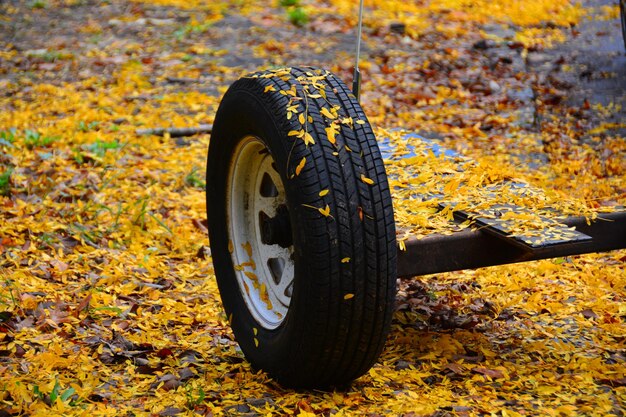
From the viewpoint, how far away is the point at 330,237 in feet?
10.1

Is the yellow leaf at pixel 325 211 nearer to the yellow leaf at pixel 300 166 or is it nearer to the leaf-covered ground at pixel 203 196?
the yellow leaf at pixel 300 166

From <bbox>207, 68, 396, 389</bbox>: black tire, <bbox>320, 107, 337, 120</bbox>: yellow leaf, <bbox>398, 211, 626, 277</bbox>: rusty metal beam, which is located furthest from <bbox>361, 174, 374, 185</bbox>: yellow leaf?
<bbox>398, 211, 626, 277</bbox>: rusty metal beam

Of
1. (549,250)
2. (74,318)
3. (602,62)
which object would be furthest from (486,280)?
(602,62)

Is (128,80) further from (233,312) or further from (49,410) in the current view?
(49,410)

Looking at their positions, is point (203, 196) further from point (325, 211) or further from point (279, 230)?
point (325, 211)

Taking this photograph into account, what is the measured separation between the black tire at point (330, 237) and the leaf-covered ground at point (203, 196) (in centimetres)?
23

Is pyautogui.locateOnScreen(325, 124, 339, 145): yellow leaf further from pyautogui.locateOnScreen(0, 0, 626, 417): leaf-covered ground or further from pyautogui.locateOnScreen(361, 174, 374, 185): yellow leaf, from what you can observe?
pyautogui.locateOnScreen(0, 0, 626, 417): leaf-covered ground

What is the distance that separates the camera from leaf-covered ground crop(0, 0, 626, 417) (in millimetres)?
3535

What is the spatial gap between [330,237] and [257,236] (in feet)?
3.42

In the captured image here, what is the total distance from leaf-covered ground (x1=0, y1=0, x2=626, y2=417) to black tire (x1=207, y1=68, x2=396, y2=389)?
23 cm

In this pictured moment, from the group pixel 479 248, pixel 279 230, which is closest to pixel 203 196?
pixel 279 230

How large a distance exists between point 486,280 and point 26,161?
3.81m

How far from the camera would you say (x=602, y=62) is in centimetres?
910

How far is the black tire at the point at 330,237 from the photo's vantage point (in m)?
3.10
